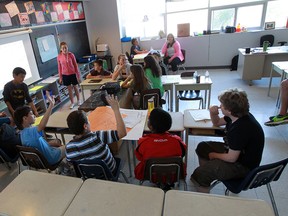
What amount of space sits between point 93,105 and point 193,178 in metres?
1.51

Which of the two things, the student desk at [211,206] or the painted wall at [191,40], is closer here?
the student desk at [211,206]

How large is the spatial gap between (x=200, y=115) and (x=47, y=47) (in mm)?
3952

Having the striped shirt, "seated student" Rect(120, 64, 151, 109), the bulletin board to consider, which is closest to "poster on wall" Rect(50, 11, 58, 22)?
the bulletin board

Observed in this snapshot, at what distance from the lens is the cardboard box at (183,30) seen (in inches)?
254

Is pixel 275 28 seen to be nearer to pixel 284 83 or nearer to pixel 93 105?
pixel 284 83

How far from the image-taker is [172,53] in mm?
6125

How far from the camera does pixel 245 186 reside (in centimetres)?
152

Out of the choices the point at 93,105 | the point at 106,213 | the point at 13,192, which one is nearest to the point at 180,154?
the point at 106,213

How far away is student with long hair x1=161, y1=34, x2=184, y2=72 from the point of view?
233 inches

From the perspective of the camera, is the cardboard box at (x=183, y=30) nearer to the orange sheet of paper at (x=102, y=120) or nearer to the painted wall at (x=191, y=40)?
the painted wall at (x=191, y=40)

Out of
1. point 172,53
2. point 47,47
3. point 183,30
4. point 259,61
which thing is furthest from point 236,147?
point 183,30

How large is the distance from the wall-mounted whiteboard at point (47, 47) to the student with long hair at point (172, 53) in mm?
3029

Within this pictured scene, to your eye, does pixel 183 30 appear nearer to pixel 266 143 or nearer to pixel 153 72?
pixel 153 72

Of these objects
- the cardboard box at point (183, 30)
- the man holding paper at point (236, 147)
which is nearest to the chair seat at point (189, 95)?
the man holding paper at point (236, 147)
